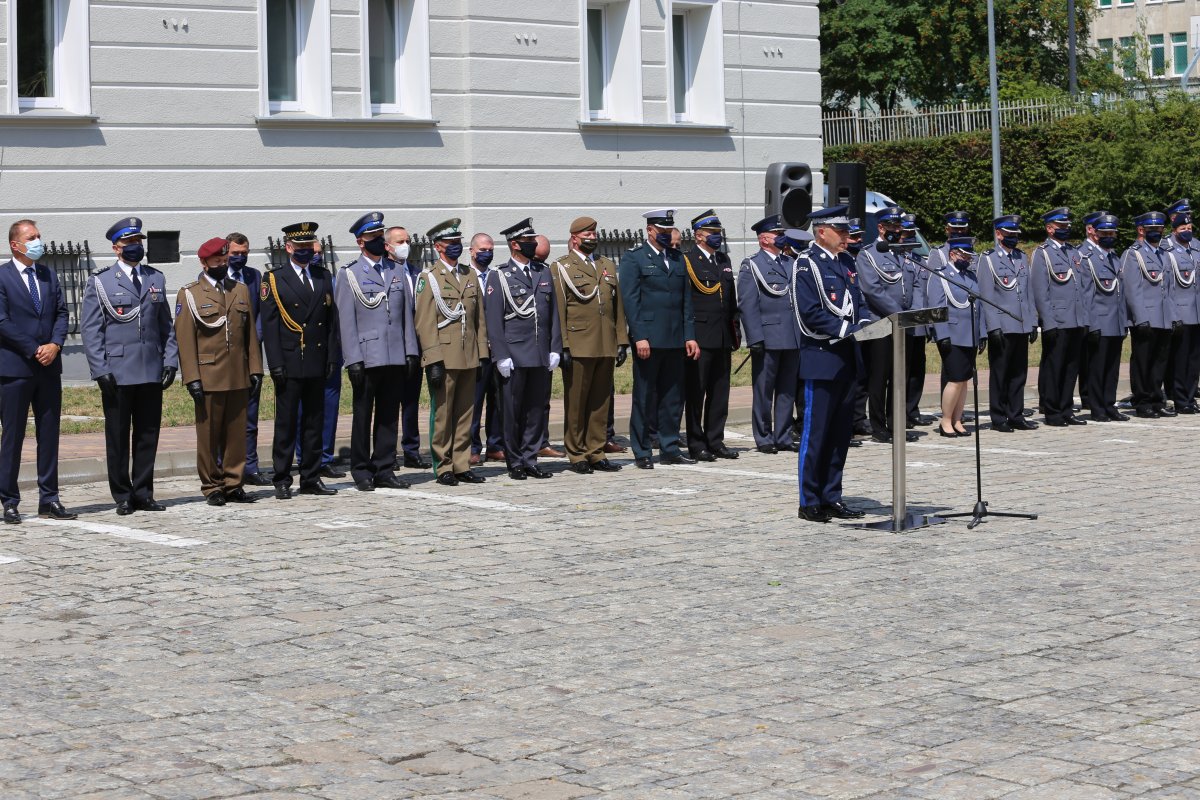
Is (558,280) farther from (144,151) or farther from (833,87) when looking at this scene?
(833,87)

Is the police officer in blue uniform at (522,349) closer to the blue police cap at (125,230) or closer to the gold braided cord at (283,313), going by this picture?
the gold braided cord at (283,313)

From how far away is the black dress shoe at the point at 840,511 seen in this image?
1184cm

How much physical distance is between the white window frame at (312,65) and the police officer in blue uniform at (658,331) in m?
8.21

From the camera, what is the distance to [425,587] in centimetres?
950

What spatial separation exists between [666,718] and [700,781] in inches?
32.5

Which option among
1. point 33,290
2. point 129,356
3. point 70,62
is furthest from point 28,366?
point 70,62

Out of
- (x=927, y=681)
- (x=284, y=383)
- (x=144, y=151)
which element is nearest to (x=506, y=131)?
(x=144, y=151)

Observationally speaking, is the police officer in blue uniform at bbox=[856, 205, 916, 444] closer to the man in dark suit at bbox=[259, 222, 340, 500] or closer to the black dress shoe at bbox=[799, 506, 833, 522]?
the black dress shoe at bbox=[799, 506, 833, 522]

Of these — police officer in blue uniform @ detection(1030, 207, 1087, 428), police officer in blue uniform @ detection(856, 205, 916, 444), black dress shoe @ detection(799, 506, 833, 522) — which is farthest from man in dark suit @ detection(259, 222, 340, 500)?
police officer in blue uniform @ detection(1030, 207, 1087, 428)

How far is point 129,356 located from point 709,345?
17.4 feet

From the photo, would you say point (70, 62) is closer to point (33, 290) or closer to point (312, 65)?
point (312, 65)

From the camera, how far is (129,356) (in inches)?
494

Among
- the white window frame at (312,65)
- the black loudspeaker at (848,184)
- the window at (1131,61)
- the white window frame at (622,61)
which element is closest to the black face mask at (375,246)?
the black loudspeaker at (848,184)

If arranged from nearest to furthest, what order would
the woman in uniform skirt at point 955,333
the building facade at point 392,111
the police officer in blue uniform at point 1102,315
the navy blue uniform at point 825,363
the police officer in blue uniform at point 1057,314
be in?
the navy blue uniform at point 825,363 < the woman in uniform skirt at point 955,333 < the police officer in blue uniform at point 1057,314 < the police officer in blue uniform at point 1102,315 < the building facade at point 392,111
